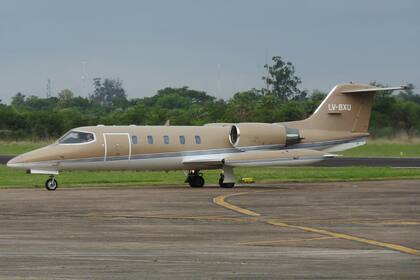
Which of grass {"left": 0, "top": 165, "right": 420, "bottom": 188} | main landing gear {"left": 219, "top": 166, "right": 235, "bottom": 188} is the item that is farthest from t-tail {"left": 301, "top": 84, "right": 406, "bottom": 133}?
main landing gear {"left": 219, "top": 166, "right": 235, "bottom": 188}

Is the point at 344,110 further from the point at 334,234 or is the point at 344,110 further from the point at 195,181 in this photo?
the point at 334,234

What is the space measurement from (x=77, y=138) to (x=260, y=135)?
24.1 ft

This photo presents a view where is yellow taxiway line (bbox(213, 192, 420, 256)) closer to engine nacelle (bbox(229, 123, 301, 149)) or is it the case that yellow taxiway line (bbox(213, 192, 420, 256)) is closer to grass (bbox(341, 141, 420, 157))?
engine nacelle (bbox(229, 123, 301, 149))

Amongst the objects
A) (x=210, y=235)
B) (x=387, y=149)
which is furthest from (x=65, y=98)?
(x=210, y=235)

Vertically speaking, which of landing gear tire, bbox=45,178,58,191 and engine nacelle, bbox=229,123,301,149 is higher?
engine nacelle, bbox=229,123,301,149

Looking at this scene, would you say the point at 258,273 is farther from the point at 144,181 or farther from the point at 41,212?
the point at 144,181

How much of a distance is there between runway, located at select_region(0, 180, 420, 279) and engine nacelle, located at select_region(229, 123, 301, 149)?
23.0 feet

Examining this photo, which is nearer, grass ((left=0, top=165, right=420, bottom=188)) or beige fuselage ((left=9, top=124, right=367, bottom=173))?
beige fuselage ((left=9, top=124, right=367, bottom=173))

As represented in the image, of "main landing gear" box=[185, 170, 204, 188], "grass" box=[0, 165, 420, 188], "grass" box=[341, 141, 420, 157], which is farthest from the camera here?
"grass" box=[341, 141, 420, 157]

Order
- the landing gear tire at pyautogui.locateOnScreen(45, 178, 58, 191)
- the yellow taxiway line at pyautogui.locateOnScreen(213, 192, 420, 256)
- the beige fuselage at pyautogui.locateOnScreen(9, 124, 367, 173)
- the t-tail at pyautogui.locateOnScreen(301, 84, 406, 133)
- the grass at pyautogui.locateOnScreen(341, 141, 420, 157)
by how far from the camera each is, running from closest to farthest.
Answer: the yellow taxiway line at pyautogui.locateOnScreen(213, 192, 420, 256)
the landing gear tire at pyautogui.locateOnScreen(45, 178, 58, 191)
the beige fuselage at pyautogui.locateOnScreen(9, 124, 367, 173)
the t-tail at pyautogui.locateOnScreen(301, 84, 406, 133)
the grass at pyautogui.locateOnScreen(341, 141, 420, 157)

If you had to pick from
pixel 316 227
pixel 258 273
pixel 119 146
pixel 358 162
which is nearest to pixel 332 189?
pixel 119 146

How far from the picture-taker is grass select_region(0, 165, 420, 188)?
41594mm

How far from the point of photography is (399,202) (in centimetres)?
2719

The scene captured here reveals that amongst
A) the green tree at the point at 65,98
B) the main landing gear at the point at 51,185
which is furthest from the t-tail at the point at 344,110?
the green tree at the point at 65,98
